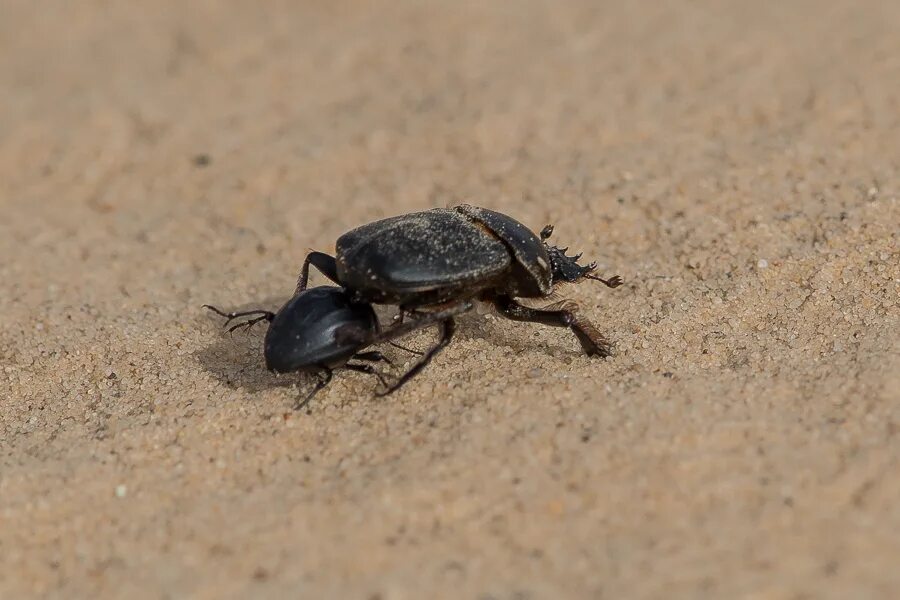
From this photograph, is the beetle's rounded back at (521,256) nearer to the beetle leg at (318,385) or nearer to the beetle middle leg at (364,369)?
the beetle middle leg at (364,369)

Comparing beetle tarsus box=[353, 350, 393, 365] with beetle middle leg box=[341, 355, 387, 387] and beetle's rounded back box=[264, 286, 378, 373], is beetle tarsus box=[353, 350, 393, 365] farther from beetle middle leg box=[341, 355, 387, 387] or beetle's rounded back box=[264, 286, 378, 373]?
beetle's rounded back box=[264, 286, 378, 373]

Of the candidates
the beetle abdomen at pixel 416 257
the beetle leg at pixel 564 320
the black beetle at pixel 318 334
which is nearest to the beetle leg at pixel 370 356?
the black beetle at pixel 318 334

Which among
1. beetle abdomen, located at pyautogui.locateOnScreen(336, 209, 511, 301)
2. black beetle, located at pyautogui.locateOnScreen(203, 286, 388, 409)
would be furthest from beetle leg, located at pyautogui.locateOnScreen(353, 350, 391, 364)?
beetle abdomen, located at pyautogui.locateOnScreen(336, 209, 511, 301)

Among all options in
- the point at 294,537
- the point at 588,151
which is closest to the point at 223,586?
the point at 294,537

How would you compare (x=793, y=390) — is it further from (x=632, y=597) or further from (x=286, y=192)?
(x=286, y=192)

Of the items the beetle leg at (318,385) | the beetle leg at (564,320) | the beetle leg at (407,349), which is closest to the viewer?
the beetle leg at (318,385)
